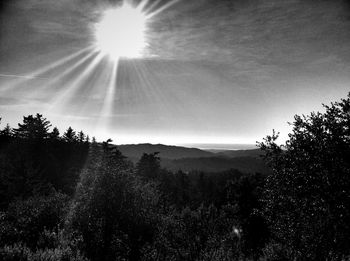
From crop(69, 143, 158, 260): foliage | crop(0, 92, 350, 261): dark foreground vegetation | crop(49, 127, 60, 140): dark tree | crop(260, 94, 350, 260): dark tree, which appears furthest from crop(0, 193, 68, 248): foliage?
crop(49, 127, 60, 140): dark tree

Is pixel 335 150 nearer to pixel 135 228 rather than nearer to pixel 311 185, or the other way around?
pixel 311 185

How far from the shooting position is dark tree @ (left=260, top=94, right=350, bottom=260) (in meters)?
13.6

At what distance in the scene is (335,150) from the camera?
1423 centimetres

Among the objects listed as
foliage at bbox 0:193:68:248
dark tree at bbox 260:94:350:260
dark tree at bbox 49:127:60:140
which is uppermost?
dark tree at bbox 49:127:60:140

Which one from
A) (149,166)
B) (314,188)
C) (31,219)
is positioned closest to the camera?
(314,188)

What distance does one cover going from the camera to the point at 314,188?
14.5 metres

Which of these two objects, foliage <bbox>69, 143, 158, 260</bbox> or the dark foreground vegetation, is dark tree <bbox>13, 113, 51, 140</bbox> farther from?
foliage <bbox>69, 143, 158, 260</bbox>

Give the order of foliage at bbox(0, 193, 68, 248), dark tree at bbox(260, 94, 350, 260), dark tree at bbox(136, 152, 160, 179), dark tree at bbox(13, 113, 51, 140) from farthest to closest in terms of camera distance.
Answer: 1. dark tree at bbox(136, 152, 160, 179)
2. dark tree at bbox(13, 113, 51, 140)
3. foliage at bbox(0, 193, 68, 248)
4. dark tree at bbox(260, 94, 350, 260)

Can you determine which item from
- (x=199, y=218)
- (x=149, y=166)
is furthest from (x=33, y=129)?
(x=199, y=218)

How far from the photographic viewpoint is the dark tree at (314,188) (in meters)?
13.6

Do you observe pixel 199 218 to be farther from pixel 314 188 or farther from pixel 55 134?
pixel 55 134

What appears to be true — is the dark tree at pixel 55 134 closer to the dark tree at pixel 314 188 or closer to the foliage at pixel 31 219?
the foliage at pixel 31 219

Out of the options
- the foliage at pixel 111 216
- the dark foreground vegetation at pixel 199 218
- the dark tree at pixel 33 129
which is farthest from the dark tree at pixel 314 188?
the dark tree at pixel 33 129

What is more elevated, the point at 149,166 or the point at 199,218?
the point at 149,166
